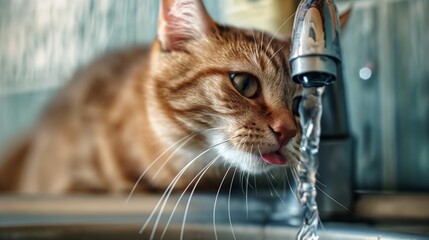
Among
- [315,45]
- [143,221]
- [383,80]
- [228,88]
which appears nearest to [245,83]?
[228,88]

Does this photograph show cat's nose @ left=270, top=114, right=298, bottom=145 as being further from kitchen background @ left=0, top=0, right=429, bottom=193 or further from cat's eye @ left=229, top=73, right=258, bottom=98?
kitchen background @ left=0, top=0, right=429, bottom=193

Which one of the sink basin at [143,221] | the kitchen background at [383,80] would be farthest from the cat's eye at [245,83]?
the kitchen background at [383,80]

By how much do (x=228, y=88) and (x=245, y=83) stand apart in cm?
2

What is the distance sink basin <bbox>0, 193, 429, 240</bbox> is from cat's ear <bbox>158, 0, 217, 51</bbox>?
209 mm

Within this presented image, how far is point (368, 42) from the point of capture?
3.04ft

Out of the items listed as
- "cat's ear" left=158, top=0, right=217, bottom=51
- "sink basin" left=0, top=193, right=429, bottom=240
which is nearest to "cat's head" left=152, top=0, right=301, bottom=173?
"cat's ear" left=158, top=0, right=217, bottom=51

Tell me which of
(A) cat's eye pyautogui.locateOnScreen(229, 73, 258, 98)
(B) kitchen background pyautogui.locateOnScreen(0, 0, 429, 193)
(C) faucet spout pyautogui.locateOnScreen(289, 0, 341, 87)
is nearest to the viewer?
(C) faucet spout pyautogui.locateOnScreen(289, 0, 341, 87)

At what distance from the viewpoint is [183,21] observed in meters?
0.61

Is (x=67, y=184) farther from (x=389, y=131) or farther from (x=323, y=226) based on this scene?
(x=389, y=131)

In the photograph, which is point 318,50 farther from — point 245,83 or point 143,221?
point 143,221

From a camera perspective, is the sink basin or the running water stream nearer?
the running water stream

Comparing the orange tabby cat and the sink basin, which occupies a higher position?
the orange tabby cat

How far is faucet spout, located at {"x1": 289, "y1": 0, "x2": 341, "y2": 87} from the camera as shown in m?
0.48

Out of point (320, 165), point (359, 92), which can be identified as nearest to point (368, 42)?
point (359, 92)
